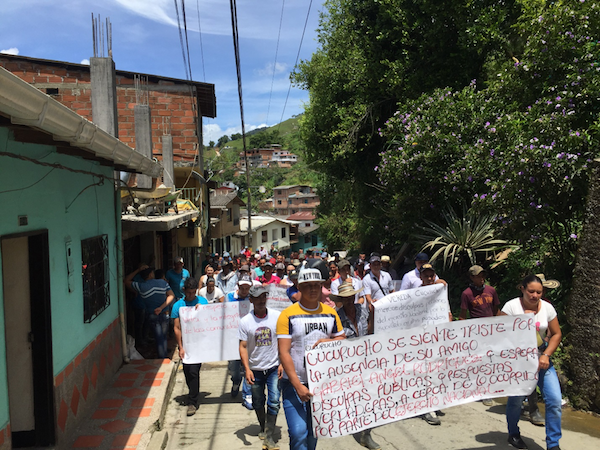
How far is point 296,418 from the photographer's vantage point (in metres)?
3.96

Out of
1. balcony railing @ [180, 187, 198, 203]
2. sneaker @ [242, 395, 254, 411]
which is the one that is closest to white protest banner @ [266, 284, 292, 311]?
sneaker @ [242, 395, 254, 411]

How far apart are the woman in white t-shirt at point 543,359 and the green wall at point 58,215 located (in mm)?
4445

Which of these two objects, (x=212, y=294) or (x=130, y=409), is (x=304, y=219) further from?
(x=130, y=409)

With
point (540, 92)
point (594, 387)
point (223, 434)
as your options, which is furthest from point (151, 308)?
point (540, 92)

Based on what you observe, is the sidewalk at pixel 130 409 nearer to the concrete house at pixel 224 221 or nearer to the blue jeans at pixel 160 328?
the blue jeans at pixel 160 328

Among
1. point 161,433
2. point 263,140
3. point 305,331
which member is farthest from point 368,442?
point 263,140

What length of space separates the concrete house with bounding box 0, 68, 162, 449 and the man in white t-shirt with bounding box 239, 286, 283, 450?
1.87 metres

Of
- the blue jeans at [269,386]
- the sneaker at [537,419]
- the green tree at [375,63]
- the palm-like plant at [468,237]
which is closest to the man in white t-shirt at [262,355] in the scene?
the blue jeans at [269,386]

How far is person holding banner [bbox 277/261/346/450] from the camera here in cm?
393

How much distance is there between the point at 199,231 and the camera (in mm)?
15977

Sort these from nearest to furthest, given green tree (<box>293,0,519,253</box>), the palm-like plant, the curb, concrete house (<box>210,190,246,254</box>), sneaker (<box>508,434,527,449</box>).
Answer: sneaker (<box>508,434,527,449</box>) < the curb < the palm-like plant < green tree (<box>293,0,519,253</box>) < concrete house (<box>210,190,246,254</box>)

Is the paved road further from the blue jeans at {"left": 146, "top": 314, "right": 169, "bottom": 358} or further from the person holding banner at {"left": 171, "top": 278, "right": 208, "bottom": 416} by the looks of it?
the blue jeans at {"left": 146, "top": 314, "right": 169, "bottom": 358}

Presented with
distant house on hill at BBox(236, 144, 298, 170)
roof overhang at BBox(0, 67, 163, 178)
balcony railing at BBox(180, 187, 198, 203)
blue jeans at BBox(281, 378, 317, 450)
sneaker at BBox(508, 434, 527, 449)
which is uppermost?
distant house on hill at BBox(236, 144, 298, 170)

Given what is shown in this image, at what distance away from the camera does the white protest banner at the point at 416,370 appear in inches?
161
